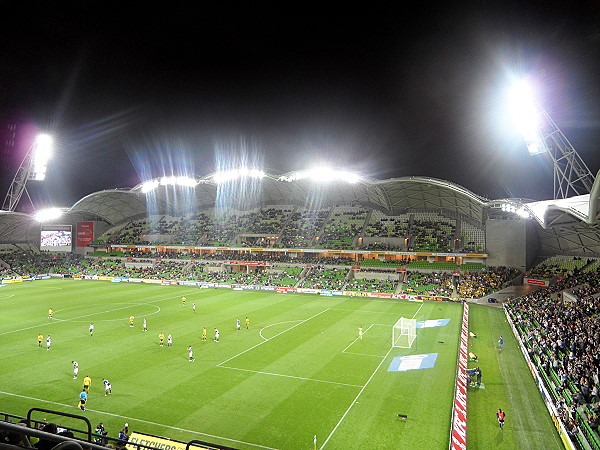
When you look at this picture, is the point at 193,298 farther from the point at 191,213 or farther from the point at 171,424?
the point at 191,213

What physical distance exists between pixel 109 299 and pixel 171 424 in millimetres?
37450

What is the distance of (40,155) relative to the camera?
64812mm

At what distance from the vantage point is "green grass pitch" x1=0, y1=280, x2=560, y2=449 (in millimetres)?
16609

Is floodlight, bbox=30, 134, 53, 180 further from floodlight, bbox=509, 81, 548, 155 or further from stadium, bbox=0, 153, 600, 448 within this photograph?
floodlight, bbox=509, 81, 548, 155

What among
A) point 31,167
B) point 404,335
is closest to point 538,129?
point 404,335

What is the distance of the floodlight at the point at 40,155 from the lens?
64312 millimetres

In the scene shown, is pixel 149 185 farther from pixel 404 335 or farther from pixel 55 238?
pixel 404 335

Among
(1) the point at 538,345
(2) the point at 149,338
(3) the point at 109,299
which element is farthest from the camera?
(3) the point at 109,299

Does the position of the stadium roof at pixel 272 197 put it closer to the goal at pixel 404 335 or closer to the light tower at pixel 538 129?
the light tower at pixel 538 129

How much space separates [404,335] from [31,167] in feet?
210

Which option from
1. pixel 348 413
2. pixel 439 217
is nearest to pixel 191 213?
pixel 439 217

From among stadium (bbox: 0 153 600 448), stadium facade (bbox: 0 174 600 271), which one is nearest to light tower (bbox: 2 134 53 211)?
stadium facade (bbox: 0 174 600 271)

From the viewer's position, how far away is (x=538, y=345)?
24.6 m

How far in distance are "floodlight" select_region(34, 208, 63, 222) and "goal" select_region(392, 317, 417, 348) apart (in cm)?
6986
